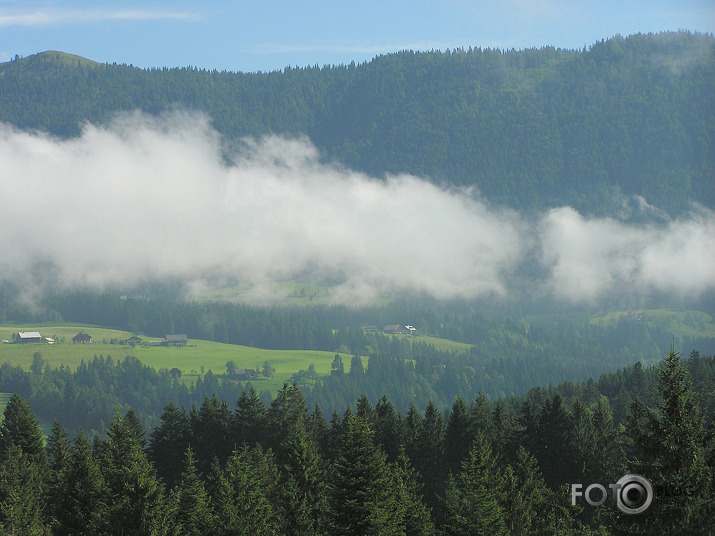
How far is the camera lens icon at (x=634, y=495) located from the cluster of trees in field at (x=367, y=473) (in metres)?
0.38

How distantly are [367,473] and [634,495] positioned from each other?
22916 mm

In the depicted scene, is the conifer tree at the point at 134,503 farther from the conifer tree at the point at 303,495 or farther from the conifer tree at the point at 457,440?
the conifer tree at the point at 457,440

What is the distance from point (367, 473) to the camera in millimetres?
63719

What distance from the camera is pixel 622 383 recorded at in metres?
166

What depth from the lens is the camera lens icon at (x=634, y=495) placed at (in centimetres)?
4381

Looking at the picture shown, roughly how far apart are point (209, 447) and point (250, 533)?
4505 cm

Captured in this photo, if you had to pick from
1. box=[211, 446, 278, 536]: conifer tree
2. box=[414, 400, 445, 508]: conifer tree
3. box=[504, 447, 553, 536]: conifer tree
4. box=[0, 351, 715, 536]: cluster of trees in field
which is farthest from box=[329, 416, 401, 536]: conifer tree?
box=[414, 400, 445, 508]: conifer tree

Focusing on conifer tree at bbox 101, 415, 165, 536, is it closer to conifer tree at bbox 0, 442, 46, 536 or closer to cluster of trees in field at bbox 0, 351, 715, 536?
cluster of trees in field at bbox 0, 351, 715, 536

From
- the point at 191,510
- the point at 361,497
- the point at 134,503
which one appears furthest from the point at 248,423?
the point at 361,497

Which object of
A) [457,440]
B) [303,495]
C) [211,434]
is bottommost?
[303,495]

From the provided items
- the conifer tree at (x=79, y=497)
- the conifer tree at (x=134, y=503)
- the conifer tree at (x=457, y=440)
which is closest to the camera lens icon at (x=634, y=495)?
the conifer tree at (x=134, y=503)

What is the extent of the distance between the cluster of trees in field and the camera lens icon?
0.38 m

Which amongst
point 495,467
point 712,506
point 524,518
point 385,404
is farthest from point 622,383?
point 712,506
